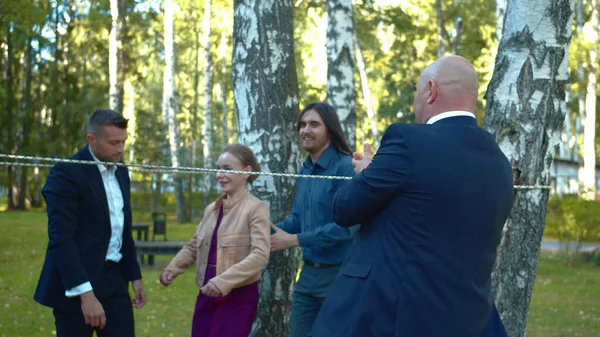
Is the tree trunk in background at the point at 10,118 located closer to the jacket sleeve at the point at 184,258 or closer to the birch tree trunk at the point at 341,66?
the birch tree trunk at the point at 341,66

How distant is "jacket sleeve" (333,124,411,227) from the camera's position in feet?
10.9

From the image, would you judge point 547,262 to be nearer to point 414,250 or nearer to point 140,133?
point 414,250

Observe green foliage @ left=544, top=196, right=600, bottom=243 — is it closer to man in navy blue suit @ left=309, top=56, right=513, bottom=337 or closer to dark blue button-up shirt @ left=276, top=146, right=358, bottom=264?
dark blue button-up shirt @ left=276, top=146, right=358, bottom=264

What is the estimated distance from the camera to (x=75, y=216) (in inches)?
192

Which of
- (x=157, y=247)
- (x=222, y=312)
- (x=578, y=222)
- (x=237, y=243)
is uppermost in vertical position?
(x=237, y=243)

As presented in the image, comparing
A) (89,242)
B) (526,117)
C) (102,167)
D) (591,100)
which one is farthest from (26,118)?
(526,117)

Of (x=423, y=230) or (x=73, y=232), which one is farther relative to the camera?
(x=73, y=232)

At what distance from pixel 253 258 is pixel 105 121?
4.02 ft

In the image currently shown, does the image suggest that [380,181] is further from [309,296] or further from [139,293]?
[139,293]

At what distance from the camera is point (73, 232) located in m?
4.84

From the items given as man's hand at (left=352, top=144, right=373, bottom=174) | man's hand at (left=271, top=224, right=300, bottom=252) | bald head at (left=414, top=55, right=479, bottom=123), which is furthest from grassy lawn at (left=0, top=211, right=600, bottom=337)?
bald head at (left=414, top=55, right=479, bottom=123)

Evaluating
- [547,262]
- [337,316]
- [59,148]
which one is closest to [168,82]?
[59,148]

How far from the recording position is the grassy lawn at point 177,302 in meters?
10.3

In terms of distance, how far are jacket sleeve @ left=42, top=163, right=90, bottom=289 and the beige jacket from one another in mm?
835
